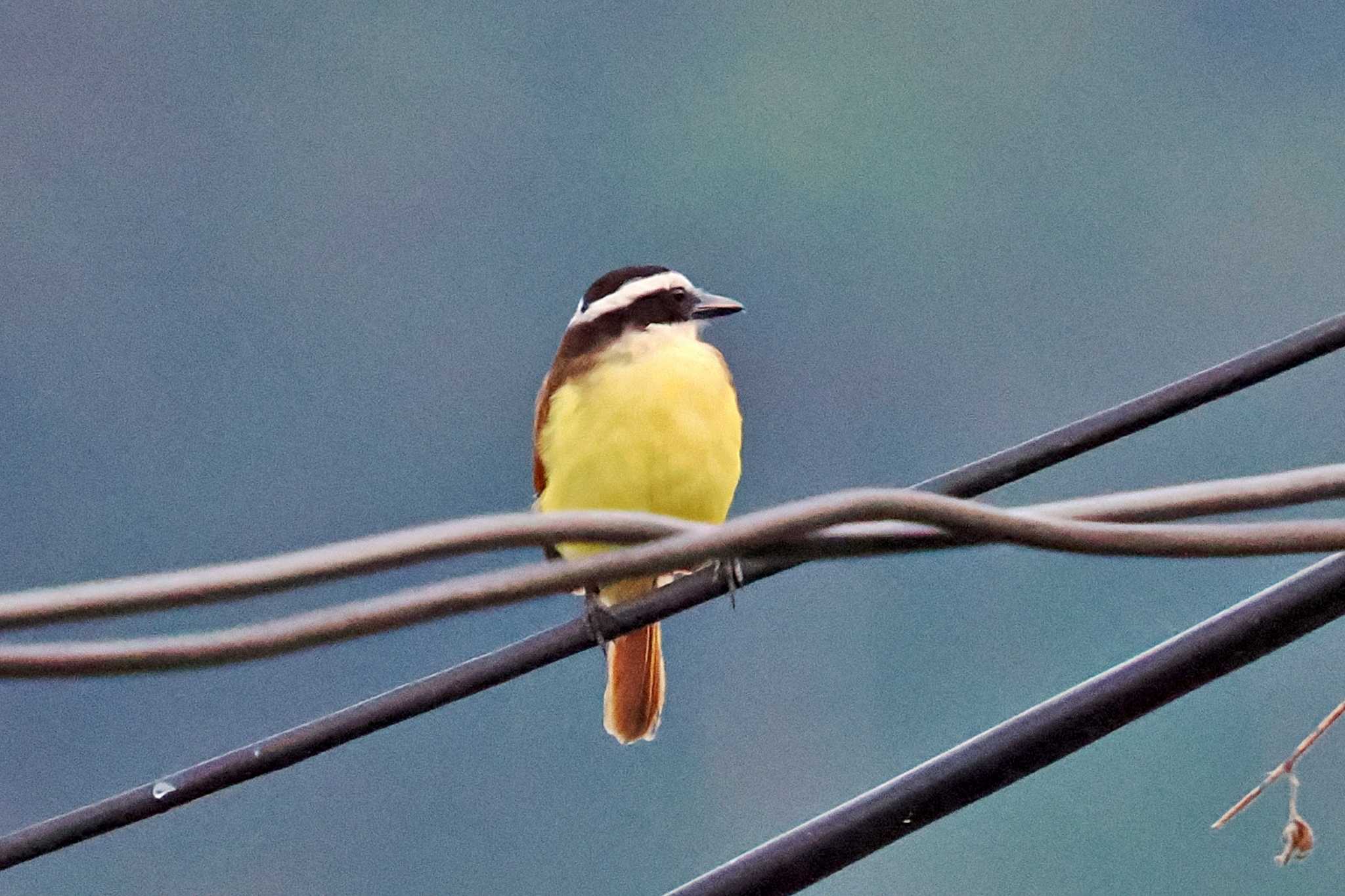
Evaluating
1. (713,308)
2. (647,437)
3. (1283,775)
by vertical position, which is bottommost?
(1283,775)

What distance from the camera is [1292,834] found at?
132 centimetres

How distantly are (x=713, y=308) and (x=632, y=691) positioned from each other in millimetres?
699

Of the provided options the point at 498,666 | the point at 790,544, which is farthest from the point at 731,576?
the point at 790,544

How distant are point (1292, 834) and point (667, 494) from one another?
124cm

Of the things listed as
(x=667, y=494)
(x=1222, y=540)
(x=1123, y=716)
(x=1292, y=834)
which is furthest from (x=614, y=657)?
(x=1222, y=540)

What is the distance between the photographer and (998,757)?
1072 mm

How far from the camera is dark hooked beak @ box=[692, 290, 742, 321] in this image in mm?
2762

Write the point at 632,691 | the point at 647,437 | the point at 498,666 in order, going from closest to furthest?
the point at 498,666, the point at 647,437, the point at 632,691

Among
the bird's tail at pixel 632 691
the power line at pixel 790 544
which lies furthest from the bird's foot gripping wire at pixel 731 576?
the bird's tail at pixel 632 691

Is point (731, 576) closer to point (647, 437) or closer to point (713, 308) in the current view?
point (647, 437)

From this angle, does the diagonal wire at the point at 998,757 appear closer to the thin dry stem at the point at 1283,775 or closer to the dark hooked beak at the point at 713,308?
the thin dry stem at the point at 1283,775

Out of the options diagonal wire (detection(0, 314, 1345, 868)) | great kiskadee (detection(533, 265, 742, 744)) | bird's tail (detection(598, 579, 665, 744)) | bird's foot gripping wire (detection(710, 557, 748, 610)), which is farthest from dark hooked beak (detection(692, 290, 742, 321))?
diagonal wire (detection(0, 314, 1345, 868))

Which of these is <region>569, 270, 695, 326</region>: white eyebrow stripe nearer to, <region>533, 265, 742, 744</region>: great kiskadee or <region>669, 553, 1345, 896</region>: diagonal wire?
<region>533, 265, 742, 744</region>: great kiskadee

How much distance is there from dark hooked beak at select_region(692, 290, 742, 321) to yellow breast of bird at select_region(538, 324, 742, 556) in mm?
184
